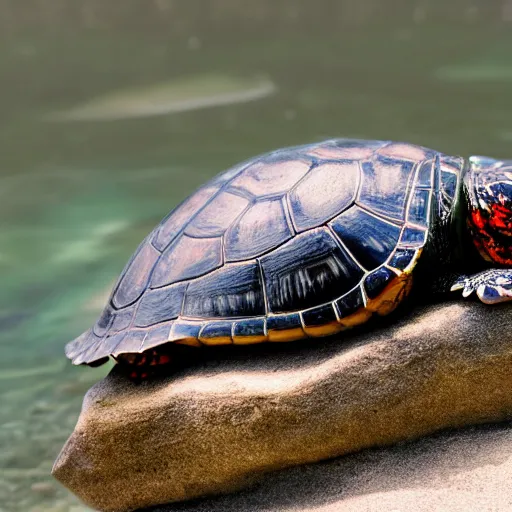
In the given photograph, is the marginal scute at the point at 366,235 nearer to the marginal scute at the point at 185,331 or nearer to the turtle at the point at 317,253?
the turtle at the point at 317,253

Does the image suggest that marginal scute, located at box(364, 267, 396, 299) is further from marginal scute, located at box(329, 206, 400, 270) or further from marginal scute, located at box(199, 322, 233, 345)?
marginal scute, located at box(199, 322, 233, 345)

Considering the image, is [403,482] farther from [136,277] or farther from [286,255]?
[136,277]

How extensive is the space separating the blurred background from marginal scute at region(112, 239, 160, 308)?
3.26ft

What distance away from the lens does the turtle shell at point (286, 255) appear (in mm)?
2146

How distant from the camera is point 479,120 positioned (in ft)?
19.5

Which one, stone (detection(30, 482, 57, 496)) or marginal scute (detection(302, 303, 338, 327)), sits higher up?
marginal scute (detection(302, 303, 338, 327))

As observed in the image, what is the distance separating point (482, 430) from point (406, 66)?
5.49m

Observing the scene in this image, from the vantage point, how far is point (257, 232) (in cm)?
225

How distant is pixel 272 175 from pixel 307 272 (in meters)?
0.36

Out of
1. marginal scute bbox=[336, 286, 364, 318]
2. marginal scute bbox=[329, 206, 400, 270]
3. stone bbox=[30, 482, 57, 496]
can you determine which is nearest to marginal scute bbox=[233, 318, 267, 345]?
marginal scute bbox=[336, 286, 364, 318]

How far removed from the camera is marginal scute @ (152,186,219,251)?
242 cm

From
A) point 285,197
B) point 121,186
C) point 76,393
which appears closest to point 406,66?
point 121,186

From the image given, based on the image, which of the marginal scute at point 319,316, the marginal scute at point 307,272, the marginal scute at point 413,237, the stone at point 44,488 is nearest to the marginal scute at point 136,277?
the marginal scute at point 307,272

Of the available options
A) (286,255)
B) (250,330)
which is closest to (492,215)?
(286,255)
